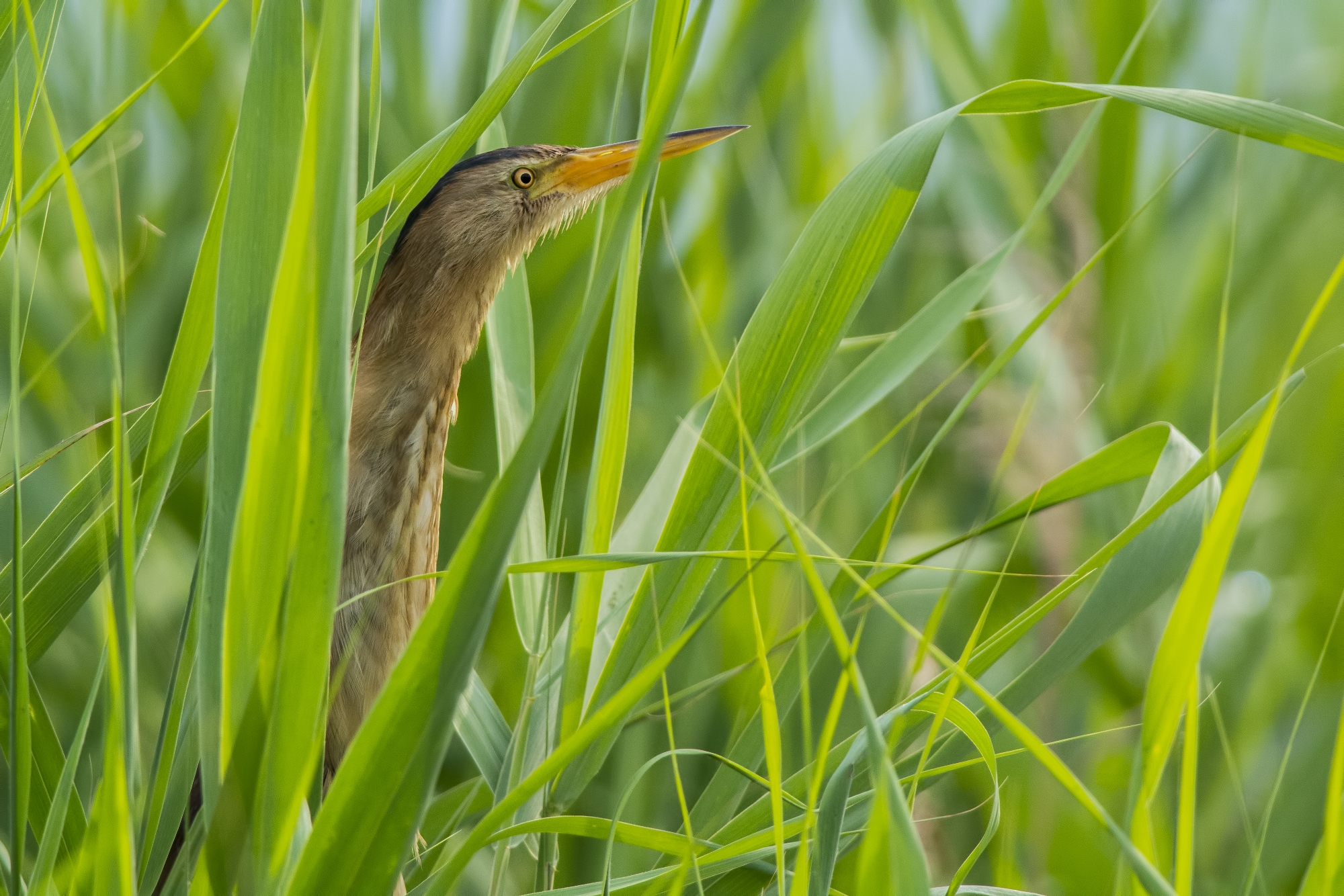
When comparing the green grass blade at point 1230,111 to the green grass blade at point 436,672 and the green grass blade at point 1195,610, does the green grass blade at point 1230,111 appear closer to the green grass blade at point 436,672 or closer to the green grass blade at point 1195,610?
the green grass blade at point 1195,610

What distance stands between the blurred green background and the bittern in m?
0.08

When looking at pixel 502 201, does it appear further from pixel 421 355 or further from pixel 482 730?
pixel 482 730

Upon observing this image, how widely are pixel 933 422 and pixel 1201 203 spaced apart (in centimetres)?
45

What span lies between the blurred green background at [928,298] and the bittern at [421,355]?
8 centimetres

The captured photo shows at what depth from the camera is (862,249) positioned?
0.52 meters

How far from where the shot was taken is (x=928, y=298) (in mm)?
1284

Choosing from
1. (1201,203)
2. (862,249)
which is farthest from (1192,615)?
(1201,203)

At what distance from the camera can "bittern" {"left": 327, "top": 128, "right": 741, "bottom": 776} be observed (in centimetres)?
82

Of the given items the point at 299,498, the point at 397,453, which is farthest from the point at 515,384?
the point at 299,498

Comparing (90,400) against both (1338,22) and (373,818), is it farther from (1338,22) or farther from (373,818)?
(1338,22)

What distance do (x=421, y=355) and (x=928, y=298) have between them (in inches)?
25.2

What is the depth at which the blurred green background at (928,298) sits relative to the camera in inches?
41.0

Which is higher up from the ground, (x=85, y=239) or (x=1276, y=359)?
(x=85, y=239)

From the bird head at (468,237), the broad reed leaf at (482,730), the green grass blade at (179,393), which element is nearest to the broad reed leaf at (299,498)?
the green grass blade at (179,393)
